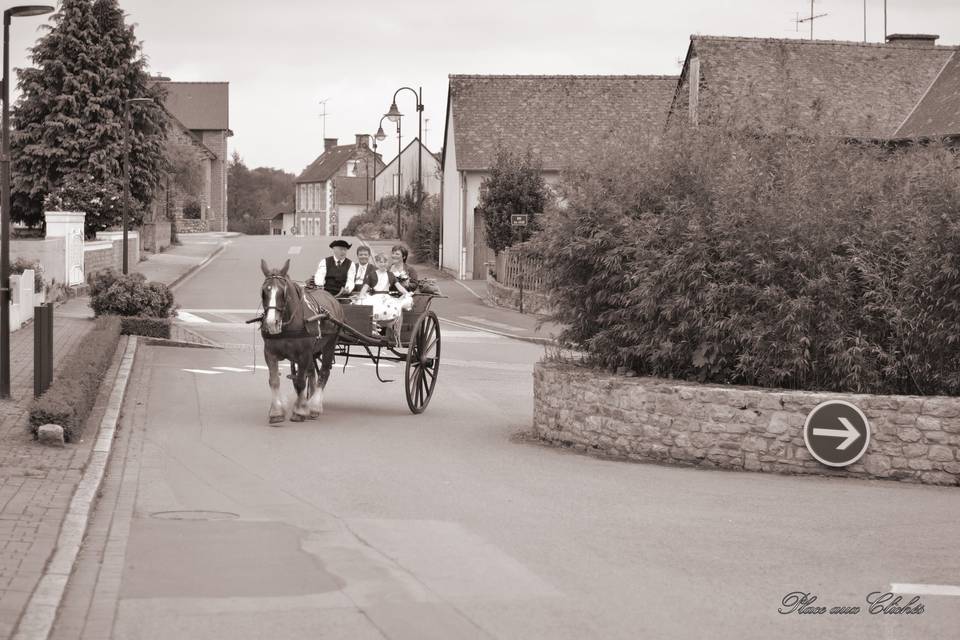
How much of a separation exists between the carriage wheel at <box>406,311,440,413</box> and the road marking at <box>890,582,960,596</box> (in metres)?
7.95

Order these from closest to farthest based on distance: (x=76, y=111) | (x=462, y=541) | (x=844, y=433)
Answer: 1. (x=462, y=541)
2. (x=844, y=433)
3. (x=76, y=111)

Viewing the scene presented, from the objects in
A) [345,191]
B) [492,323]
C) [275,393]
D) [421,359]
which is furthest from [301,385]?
[345,191]

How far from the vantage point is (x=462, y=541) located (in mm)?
8250

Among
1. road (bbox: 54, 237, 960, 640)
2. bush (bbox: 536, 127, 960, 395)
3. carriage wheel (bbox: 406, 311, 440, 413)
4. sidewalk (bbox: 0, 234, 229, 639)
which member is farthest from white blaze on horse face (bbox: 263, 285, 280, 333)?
bush (bbox: 536, 127, 960, 395)

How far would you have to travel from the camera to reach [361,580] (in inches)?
280

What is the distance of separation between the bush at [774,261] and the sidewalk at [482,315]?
1358 cm

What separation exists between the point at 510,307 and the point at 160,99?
20.5m

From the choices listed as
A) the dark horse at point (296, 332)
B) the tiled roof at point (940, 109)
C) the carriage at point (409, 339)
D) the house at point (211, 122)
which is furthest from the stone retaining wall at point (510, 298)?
the house at point (211, 122)

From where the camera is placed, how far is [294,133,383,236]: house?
127 m

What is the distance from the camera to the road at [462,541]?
21.0ft

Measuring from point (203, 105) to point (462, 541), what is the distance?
3992 inches

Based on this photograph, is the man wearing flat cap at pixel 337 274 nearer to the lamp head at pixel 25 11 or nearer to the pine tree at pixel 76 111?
the lamp head at pixel 25 11

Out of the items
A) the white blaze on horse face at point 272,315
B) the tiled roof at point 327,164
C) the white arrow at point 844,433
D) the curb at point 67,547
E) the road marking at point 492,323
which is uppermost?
the tiled roof at point 327,164

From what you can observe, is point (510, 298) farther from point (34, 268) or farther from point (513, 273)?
point (34, 268)
